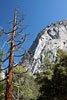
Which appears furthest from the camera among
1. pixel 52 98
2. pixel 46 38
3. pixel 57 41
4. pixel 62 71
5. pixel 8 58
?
pixel 46 38

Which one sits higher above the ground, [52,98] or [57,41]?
[57,41]

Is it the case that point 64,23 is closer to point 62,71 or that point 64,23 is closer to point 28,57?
point 62,71

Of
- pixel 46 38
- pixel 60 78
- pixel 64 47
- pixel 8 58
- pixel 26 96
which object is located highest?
pixel 46 38

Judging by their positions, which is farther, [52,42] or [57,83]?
[52,42]

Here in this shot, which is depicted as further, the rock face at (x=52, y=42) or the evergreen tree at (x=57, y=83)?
the rock face at (x=52, y=42)

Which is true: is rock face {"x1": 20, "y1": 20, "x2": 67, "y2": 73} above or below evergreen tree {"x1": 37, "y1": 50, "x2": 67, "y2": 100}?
above

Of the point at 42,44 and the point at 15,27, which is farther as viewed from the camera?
the point at 42,44

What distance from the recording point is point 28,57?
3615 millimetres

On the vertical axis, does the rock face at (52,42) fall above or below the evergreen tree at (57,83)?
above

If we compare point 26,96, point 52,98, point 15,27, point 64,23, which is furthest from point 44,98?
point 64,23

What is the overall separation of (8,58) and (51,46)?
268 ft

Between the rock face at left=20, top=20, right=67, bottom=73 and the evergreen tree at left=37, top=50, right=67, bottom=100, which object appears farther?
the rock face at left=20, top=20, right=67, bottom=73

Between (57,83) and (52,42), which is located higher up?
(52,42)

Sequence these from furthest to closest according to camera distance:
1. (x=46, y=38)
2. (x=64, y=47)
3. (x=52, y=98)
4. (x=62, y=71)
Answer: (x=46, y=38), (x=64, y=47), (x=52, y=98), (x=62, y=71)
